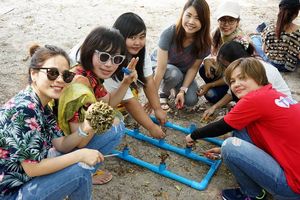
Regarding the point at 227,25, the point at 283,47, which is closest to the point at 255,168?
the point at 227,25

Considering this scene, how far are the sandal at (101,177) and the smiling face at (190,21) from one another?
1458mm

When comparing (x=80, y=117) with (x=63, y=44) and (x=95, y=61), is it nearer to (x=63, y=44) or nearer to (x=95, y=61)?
(x=95, y=61)

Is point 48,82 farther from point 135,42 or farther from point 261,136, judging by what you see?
point 261,136

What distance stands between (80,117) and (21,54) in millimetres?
2666

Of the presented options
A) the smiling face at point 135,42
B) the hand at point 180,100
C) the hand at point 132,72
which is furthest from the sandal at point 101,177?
the hand at point 180,100

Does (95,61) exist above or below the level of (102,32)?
below

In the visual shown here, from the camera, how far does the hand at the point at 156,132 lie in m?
2.92

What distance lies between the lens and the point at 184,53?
3.50 m

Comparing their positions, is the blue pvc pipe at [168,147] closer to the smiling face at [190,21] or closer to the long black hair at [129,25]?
the long black hair at [129,25]

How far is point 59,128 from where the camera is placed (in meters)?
2.10

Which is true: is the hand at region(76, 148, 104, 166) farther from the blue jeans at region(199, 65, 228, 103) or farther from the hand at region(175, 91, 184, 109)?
the blue jeans at region(199, 65, 228, 103)

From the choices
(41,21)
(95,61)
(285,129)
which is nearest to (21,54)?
(41,21)

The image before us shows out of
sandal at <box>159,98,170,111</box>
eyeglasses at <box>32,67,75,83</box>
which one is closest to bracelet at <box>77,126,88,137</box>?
eyeglasses at <box>32,67,75,83</box>

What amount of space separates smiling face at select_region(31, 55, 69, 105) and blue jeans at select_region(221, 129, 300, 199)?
112cm
